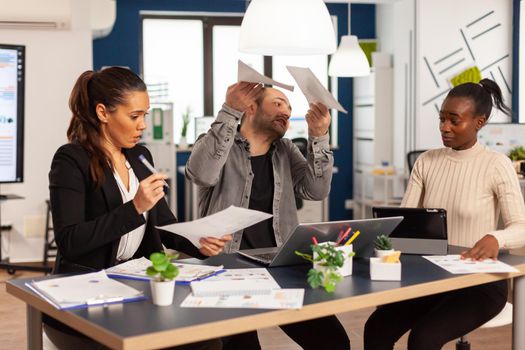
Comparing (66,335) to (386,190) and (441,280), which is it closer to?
(441,280)

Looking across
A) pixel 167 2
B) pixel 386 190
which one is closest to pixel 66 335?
pixel 386 190

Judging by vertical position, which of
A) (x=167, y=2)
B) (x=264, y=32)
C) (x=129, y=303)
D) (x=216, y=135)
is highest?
(x=167, y=2)

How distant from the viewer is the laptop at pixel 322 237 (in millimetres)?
2162

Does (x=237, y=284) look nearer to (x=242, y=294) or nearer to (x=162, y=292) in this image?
(x=242, y=294)

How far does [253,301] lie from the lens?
1821 mm

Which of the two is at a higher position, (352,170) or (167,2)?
(167,2)

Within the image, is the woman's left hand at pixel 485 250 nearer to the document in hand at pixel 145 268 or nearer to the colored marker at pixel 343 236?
the colored marker at pixel 343 236

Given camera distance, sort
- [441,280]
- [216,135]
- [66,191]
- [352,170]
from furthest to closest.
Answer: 1. [352,170]
2. [216,135]
3. [66,191]
4. [441,280]

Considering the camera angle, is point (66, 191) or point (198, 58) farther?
point (198, 58)

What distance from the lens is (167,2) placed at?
845cm

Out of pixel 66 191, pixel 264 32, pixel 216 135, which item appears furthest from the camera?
pixel 216 135

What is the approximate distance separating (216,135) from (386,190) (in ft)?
17.7

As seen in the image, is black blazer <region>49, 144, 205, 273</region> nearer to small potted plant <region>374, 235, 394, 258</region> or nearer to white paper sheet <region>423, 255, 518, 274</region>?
small potted plant <region>374, 235, 394, 258</region>

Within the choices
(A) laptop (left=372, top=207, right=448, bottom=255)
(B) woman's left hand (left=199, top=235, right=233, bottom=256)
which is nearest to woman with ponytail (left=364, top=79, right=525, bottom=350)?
(A) laptop (left=372, top=207, right=448, bottom=255)
